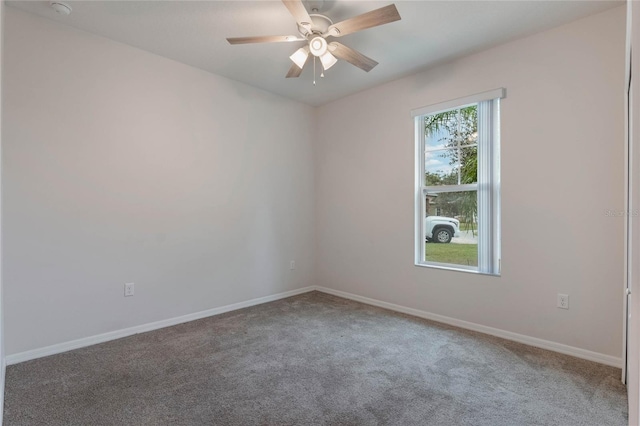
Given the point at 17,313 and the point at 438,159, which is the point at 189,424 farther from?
the point at 438,159

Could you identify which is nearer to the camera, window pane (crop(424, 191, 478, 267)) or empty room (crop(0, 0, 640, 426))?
empty room (crop(0, 0, 640, 426))

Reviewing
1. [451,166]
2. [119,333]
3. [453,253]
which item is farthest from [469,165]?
[119,333]

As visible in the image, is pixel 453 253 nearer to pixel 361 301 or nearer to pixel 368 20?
pixel 361 301

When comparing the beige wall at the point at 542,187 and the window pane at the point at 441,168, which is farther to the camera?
the window pane at the point at 441,168

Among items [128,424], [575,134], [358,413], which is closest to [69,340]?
[128,424]

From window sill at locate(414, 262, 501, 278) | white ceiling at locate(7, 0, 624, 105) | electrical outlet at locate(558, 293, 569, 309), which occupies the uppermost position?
white ceiling at locate(7, 0, 624, 105)

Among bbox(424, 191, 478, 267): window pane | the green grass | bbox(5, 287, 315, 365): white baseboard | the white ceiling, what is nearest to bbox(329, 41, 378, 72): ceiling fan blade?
the white ceiling

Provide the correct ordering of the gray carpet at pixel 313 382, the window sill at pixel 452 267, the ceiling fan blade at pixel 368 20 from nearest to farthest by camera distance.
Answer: the gray carpet at pixel 313 382 < the ceiling fan blade at pixel 368 20 < the window sill at pixel 452 267

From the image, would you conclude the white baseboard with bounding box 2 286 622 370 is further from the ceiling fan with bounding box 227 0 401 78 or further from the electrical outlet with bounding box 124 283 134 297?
the ceiling fan with bounding box 227 0 401 78

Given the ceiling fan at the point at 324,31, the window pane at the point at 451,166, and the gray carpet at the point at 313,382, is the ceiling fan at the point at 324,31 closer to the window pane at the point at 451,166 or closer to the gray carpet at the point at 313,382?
the window pane at the point at 451,166

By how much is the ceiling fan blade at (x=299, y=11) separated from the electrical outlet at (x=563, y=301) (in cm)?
→ 291

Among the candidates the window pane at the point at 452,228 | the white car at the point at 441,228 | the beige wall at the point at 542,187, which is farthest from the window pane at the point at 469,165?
the white car at the point at 441,228

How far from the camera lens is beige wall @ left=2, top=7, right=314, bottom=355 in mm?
2537

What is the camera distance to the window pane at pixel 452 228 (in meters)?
3.34
